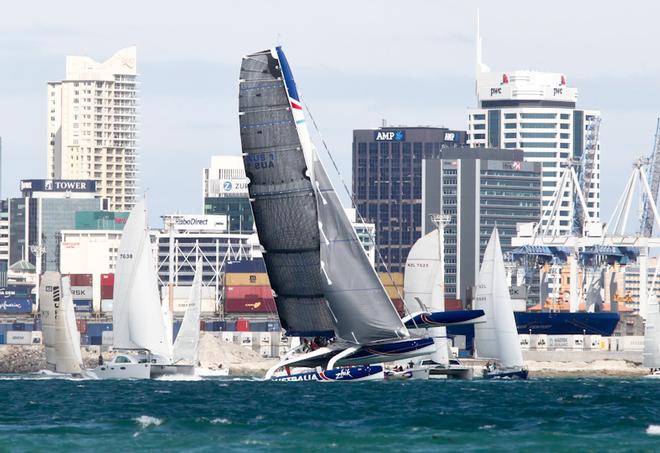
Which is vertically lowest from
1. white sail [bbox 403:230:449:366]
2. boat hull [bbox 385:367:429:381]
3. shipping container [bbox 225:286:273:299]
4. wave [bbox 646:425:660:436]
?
boat hull [bbox 385:367:429:381]

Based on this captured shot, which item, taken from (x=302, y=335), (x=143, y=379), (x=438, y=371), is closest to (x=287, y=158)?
(x=302, y=335)

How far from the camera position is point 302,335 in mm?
83125

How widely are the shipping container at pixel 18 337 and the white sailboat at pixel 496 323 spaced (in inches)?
2897

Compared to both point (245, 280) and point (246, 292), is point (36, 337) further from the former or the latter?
point (245, 280)

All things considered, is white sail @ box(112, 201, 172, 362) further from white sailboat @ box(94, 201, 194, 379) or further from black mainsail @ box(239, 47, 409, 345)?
black mainsail @ box(239, 47, 409, 345)

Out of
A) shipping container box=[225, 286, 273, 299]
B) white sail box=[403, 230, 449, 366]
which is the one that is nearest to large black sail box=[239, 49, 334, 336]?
white sail box=[403, 230, 449, 366]

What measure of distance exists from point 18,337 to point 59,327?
75.9m

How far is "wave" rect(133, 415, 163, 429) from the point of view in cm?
5456

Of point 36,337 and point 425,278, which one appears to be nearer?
point 425,278

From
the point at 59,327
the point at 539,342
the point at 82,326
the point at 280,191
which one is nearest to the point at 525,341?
the point at 539,342

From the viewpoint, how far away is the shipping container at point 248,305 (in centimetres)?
19250

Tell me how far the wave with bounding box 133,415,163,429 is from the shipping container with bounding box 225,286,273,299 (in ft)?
451

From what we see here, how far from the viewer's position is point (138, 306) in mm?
94312

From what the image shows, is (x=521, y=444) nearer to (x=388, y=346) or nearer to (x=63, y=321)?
(x=388, y=346)
